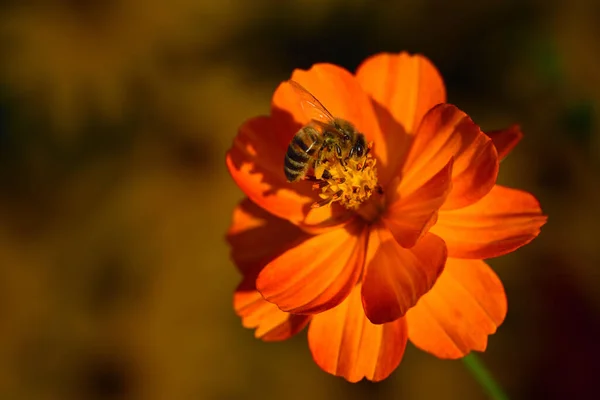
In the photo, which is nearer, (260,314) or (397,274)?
(397,274)

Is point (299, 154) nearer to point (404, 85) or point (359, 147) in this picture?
point (359, 147)

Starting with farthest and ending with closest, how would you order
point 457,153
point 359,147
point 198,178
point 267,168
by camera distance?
1. point 198,178
2. point 267,168
3. point 359,147
4. point 457,153

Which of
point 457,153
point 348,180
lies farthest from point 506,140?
point 348,180

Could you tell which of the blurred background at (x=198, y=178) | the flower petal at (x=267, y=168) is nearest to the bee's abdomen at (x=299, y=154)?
the flower petal at (x=267, y=168)

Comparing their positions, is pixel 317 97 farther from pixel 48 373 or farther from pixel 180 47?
pixel 48 373

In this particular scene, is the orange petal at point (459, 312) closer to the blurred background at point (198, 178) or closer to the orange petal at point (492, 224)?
the orange petal at point (492, 224)
